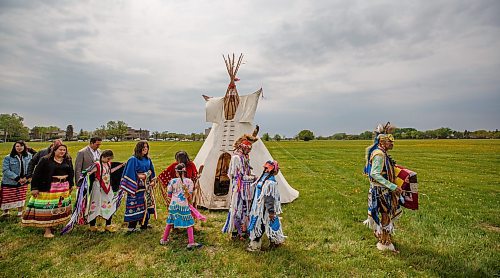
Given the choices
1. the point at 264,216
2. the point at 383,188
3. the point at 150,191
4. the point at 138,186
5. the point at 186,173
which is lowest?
the point at 264,216

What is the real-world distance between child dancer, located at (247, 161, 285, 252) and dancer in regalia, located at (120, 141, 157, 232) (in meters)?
2.23

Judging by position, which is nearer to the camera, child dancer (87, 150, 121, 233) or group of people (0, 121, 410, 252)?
group of people (0, 121, 410, 252)

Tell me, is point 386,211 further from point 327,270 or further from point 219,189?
point 219,189

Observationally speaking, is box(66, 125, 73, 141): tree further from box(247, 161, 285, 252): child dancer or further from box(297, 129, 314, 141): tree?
box(247, 161, 285, 252): child dancer

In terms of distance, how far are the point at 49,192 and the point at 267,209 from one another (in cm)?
397

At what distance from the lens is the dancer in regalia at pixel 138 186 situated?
512cm

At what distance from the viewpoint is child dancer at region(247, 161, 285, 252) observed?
14.0 feet

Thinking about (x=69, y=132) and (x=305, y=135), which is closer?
(x=305, y=135)

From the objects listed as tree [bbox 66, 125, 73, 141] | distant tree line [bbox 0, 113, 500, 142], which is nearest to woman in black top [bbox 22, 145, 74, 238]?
distant tree line [bbox 0, 113, 500, 142]

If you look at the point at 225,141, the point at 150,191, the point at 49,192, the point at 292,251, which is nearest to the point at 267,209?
the point at 292,251

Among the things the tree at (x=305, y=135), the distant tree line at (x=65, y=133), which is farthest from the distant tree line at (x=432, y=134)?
the distant tree line at (x=65, y=133)

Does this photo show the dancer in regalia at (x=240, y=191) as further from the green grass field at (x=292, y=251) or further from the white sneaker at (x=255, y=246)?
the white sneaker at (x=255, y=246)

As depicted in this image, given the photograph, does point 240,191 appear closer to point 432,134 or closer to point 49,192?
point 49,192

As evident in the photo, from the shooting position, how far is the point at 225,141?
7.12m
